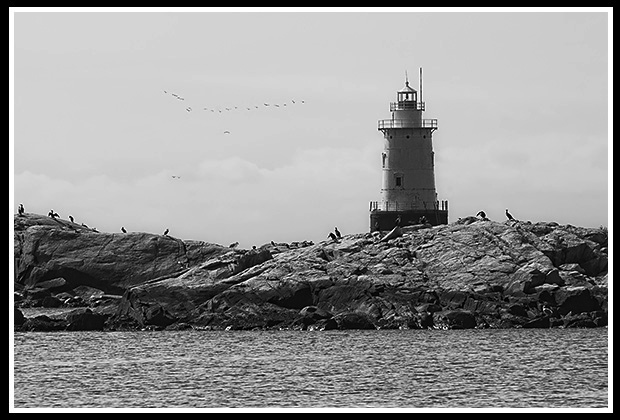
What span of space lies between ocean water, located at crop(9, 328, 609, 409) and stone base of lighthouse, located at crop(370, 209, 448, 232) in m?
16.9

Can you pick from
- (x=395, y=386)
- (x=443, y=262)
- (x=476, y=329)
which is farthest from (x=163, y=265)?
(x=395, y=386)

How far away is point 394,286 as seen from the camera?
2768 inches

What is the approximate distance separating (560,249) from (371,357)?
859 inches

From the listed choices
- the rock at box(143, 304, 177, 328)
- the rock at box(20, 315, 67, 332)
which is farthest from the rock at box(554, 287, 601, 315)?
the rock at box(20, 315, 67, 332)

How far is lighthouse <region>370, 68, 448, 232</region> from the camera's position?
272 ft

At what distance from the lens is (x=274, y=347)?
196ft

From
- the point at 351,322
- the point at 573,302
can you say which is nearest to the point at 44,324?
the point at 351,322

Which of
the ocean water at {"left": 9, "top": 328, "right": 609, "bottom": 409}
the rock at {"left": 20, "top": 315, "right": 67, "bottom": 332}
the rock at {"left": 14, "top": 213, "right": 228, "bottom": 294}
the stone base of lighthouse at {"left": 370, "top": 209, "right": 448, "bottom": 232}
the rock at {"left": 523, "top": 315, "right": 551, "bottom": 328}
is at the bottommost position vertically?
the ocean water at {"left": 9, "top": 328, "right": 609, "bottom": 409}

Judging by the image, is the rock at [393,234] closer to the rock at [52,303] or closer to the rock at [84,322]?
the rock at [84,322]

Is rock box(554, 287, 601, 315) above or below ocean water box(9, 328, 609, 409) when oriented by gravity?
above

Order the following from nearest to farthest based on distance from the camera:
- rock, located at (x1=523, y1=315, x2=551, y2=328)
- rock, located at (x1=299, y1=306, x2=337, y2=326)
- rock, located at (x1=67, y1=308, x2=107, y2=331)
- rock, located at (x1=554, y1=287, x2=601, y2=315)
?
rock, located at (x1=523, y1=315, x2=551, y2=328)
rock, located at (x1=299, y1=306, x2=337, y2=326)
rock, located at (x1=554, y1=287, x2=601, y2=315)
rock, located at (x1=67, y1=308, x2=107, y2=331)

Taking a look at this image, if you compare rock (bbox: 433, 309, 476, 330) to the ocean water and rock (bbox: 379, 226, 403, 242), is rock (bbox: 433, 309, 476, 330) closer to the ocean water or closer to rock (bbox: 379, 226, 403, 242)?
the ocean water

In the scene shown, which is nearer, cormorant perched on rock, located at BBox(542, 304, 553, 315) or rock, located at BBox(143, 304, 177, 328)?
cormorant perched on rock, located at BBox(542, 304, 553, 315)
